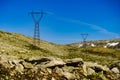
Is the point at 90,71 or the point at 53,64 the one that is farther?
the point at 90,71

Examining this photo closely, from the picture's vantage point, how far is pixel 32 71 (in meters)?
32.9

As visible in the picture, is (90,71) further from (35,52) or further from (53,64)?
(35,52)

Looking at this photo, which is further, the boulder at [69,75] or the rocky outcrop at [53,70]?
the boulder at [69,75]

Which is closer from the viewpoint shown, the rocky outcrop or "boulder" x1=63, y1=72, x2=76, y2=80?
the rocky outcrop

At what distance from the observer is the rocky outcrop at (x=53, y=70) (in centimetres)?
3228

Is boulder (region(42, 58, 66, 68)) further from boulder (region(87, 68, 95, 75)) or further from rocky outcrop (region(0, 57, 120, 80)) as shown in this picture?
boulder (region(87, 68, 95, 75))

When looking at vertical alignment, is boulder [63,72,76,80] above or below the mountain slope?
below

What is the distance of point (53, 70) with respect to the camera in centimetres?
3444

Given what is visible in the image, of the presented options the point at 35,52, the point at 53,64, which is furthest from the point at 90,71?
the point at 35,52

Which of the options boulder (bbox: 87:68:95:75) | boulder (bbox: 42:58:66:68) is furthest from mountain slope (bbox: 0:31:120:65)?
boulder (bbox: 87:68:95:75)

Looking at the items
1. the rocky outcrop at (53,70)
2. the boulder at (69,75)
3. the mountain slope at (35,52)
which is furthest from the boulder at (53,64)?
the mountain slope at (35,52)

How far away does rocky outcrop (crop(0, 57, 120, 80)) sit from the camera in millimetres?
32281

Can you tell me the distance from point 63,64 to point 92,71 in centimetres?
344

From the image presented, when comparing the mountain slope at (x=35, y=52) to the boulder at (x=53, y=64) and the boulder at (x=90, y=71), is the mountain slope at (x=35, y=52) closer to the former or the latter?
the boulder at (x=53, y=64)
